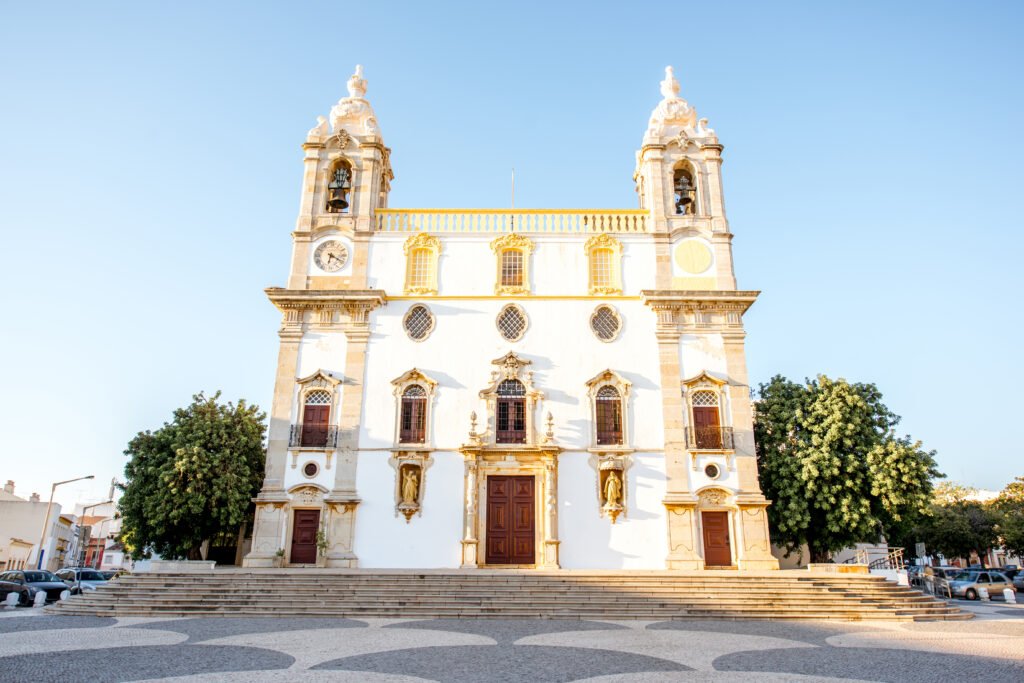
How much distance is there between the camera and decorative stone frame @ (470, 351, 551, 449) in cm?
2067

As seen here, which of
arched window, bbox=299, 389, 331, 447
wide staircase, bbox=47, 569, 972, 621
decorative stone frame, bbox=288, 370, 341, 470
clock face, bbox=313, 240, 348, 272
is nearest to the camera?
wide staircase, bbox=47, 569, 972, 621

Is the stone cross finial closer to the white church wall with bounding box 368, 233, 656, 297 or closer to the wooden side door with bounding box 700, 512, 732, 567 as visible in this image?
the white church wall with bounding box 368, 233, 656, 297

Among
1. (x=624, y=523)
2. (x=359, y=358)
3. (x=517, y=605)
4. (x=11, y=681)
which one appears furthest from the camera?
(x=359, y=358)

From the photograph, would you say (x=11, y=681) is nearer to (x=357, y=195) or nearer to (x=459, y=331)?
(x=459, y=331)

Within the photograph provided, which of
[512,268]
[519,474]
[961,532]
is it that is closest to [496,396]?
[519,474]

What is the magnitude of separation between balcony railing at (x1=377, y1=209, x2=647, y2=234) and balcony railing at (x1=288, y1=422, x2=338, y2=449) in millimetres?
6843

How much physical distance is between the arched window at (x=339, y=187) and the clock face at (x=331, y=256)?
1429mm

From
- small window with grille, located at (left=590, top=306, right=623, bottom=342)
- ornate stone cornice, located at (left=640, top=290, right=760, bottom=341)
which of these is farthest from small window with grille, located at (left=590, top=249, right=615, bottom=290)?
ornate stone cornice, located at (left=640, top=290, right=760, bottom=341)

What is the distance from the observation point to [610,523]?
1992 centimetres

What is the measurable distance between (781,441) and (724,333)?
378 cm

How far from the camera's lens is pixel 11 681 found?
306 inches

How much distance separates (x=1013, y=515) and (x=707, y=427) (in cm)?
2430

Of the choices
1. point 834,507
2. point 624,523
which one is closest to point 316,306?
point 624,523

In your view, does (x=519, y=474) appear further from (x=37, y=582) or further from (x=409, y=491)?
(x=37, y=582)
